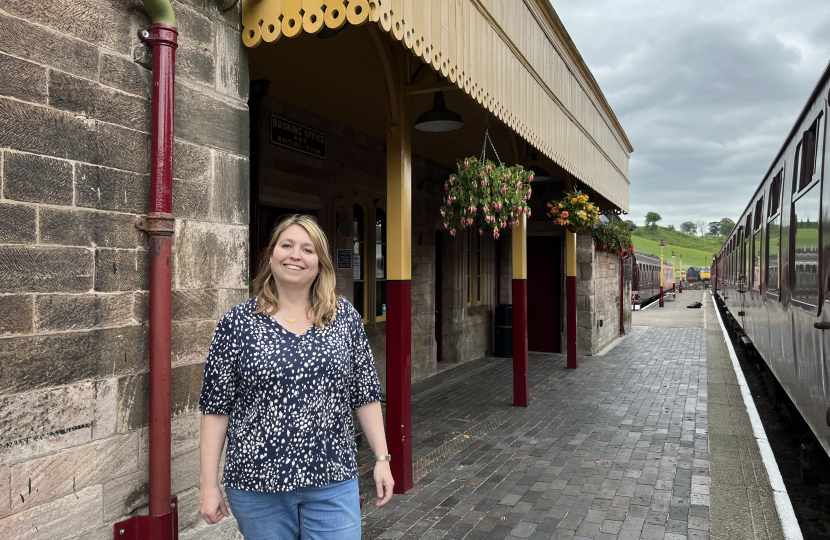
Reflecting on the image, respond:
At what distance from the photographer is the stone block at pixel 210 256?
2846mm

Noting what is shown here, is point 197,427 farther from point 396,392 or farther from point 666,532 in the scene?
point 666,532

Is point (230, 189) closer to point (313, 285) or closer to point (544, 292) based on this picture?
point (313, 285)

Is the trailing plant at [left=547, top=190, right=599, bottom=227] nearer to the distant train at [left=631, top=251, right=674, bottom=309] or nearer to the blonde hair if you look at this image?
the blonde hair

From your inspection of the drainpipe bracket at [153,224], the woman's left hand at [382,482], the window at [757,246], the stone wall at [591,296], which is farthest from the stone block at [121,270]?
the stone wall at [591,296]

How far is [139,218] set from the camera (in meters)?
2.64

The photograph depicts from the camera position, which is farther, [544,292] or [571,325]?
[544,292]

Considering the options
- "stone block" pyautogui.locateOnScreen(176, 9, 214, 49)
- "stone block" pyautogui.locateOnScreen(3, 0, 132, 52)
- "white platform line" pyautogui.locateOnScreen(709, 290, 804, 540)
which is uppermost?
"stone block" pyautogui.locateOnScreen(176, 9, 214, 49)

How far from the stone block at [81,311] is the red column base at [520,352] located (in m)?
5.44

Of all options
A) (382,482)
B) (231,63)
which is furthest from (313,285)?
(231,63)

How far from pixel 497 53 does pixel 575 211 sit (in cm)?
408

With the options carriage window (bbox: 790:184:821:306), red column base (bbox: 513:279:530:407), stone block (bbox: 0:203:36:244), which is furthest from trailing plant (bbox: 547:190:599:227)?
stone block (bbox: 0:203:36:244)

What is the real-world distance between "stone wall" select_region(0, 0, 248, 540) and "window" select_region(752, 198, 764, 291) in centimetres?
806

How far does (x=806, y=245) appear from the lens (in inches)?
181

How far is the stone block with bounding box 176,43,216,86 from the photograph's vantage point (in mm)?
2848
